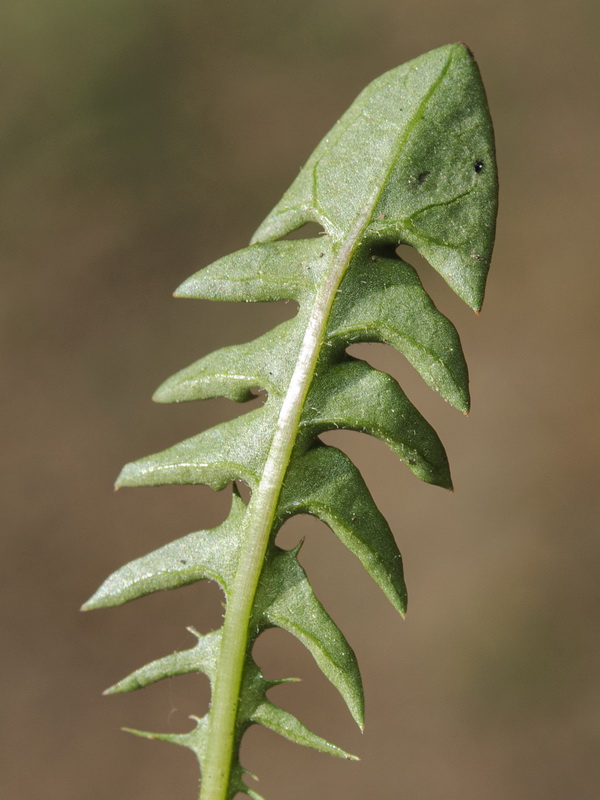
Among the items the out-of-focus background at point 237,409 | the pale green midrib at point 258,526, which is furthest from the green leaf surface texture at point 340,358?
the out-of-focus background at point 237,409

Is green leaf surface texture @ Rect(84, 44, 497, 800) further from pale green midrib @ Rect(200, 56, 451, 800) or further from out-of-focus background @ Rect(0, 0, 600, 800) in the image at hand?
out-of-focus background @ Rect(0, 0, 600, 800)

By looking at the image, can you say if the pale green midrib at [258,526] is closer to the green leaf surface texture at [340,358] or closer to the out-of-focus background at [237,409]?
the green leaf surface texture at [340,358]

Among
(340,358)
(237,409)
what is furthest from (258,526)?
(237,409)

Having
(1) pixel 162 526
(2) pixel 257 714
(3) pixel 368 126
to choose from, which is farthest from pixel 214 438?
(1) pixel 162 526

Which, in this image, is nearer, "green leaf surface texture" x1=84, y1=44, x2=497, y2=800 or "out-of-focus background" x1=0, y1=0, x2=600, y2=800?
"green leaf surface texture" x1=84, y1=44, x2=497, y2=800

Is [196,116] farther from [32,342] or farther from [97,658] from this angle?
[97,658]

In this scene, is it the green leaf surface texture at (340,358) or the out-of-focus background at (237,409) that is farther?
the out-of-focus background at (237,409)

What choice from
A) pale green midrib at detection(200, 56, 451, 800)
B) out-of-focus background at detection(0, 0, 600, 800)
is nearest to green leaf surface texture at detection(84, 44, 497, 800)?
pale green midrib at detection(200, 56, 451, 800)
